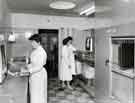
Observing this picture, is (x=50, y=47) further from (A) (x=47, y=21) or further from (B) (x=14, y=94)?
(B) (x=14, y=94)

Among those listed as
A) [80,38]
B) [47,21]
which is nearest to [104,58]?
[80,38]

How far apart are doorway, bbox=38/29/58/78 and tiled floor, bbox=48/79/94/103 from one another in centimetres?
116

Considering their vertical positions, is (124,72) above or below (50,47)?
below

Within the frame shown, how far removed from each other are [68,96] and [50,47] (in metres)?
2.26

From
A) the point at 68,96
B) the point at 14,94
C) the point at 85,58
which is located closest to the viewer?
the point at 14,94

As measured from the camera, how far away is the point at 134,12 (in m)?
1.58

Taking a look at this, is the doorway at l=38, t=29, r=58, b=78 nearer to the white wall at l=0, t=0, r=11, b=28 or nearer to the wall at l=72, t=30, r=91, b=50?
the wall at l=72, t=30, r=91, b=50

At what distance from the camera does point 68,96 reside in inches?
145

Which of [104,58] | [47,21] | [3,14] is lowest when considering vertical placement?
[104,58]

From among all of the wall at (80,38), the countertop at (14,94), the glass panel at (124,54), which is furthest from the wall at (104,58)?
the wall at (80,38)

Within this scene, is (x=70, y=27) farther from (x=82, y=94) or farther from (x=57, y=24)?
(x=82, y=94)

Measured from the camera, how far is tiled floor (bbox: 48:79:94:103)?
3406 mm

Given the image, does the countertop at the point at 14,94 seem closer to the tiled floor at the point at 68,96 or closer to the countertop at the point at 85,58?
the tiled floor at the point at 68,96

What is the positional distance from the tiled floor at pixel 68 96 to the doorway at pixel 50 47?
1165 millimetres
